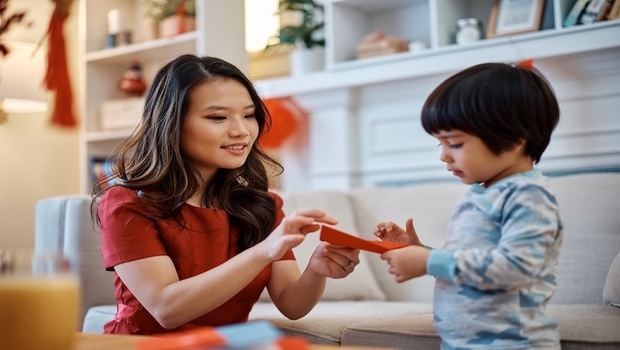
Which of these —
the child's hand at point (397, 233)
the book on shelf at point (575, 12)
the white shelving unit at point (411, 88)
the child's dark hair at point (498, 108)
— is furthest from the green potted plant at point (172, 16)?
the child's dark hair at point (498, 108)

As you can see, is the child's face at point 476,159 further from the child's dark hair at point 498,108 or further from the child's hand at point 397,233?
the child's hand at point 397,233

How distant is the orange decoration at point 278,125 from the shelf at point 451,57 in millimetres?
87

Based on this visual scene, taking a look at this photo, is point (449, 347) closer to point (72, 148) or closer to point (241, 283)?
point (241, 283)

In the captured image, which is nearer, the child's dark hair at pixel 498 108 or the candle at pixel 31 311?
the candle at pixel 31 311

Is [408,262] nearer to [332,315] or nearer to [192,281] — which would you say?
[192,281]

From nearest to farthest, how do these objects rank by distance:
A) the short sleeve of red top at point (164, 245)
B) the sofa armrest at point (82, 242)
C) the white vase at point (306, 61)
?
→ 1. the short sleeve of red top at point (164, 245)
2. the sofa armrest at point (82, 242)
3. the white vase at point (306, 61)

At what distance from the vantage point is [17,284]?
749mm

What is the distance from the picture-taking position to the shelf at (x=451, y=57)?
2340mm

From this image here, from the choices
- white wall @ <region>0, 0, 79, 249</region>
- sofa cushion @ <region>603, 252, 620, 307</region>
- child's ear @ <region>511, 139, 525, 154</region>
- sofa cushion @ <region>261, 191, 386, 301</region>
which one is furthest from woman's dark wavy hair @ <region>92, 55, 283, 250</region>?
white wall @ <region>0, 0, 79, 249</region>

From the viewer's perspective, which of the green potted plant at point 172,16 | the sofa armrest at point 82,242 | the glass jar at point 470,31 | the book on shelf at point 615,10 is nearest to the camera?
the sofa armrest at point 82,242

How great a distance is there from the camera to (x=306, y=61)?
10.2 feet

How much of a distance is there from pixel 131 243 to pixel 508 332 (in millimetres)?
727

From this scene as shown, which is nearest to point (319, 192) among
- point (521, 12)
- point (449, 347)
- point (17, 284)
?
point (521, 12)

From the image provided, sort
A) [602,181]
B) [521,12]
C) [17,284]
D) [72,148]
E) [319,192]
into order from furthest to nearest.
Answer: [72,148] → [521,12] → [319,192] → [602,181] → [17,284]
